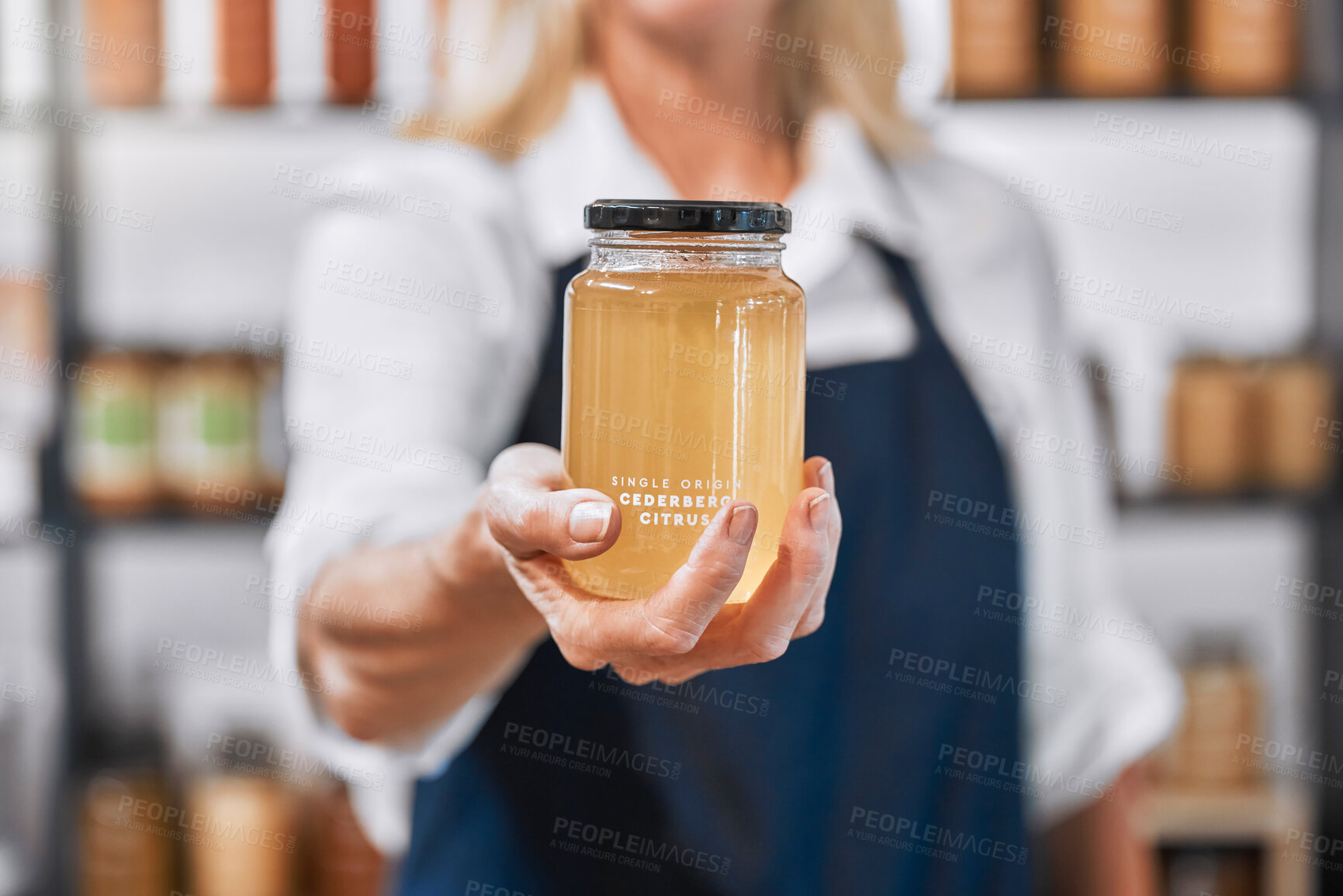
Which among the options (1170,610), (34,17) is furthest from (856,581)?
(34,17)

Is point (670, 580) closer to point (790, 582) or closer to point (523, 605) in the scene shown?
point (790, 582)

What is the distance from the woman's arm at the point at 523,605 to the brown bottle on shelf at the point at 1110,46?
1039 millimetres

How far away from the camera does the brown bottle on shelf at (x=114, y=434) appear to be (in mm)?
1470

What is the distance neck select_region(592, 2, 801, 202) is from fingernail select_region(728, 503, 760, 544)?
63 cm

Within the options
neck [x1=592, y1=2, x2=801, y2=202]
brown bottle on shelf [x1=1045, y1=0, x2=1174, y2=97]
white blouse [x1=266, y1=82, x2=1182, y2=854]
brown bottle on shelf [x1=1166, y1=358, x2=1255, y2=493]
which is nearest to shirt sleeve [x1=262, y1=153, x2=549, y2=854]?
white blouse [x1=266, y1=82, x2=1182, y2=854]

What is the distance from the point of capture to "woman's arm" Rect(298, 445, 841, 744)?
593mm

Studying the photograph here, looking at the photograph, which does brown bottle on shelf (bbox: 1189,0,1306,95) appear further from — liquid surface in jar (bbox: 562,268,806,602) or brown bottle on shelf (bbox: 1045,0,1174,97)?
liquid surface in jar (bbox: 562,268,806,602)

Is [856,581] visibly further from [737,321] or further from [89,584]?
[89,584]

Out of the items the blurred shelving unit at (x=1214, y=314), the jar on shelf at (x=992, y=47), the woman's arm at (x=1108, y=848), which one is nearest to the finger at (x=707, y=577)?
the woman's arm at (x=1108, y=848)

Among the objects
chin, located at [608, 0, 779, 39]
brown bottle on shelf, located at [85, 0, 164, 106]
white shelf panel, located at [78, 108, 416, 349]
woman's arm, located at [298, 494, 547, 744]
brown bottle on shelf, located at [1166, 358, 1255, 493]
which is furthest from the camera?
white shelf panel, located at [78, 108, 416, 349]

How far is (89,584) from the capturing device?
5.21 feet

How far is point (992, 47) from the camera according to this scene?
4.83ft

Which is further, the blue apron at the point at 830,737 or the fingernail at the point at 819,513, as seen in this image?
the blue apron at the point at 830,737

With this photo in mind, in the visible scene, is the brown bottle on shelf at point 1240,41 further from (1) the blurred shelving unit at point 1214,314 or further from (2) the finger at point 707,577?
(2) the finger at point 707,577
